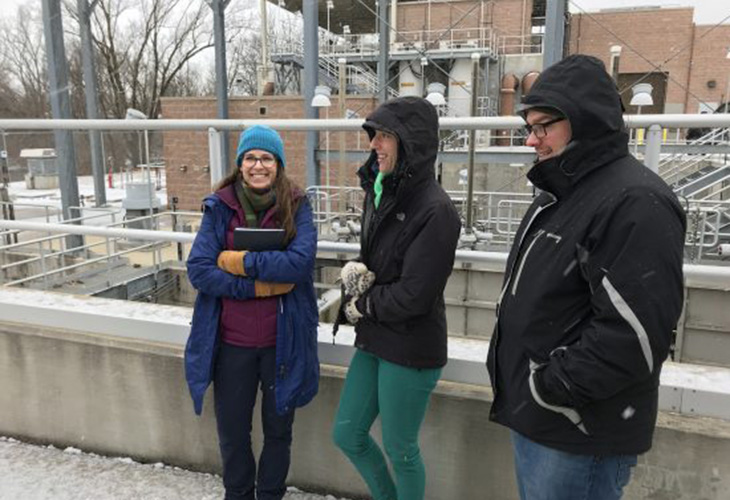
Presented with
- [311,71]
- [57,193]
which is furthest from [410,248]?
[57,193]

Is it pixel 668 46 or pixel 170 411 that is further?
pixel 668 46

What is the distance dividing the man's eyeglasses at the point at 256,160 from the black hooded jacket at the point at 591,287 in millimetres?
1059

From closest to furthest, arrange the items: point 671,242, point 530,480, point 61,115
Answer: point 671,242
point 530,480
point 61,115

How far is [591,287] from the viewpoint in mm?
1340

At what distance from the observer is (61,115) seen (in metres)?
11.8

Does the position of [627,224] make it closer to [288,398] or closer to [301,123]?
[288,398]

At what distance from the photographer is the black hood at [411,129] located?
1.90 m

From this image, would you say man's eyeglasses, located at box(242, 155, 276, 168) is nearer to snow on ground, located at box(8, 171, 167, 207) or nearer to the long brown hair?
the long brown hair

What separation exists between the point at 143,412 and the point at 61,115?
1089 centimetres

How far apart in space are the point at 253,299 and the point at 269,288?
3.1 inches

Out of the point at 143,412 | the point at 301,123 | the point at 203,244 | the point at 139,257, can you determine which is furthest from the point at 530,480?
the point at 139,257

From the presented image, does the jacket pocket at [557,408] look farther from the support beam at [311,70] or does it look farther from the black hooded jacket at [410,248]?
the support beam at [311,70]

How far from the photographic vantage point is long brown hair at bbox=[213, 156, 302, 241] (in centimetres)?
220

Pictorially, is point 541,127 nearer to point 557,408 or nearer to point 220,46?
point 557,408
